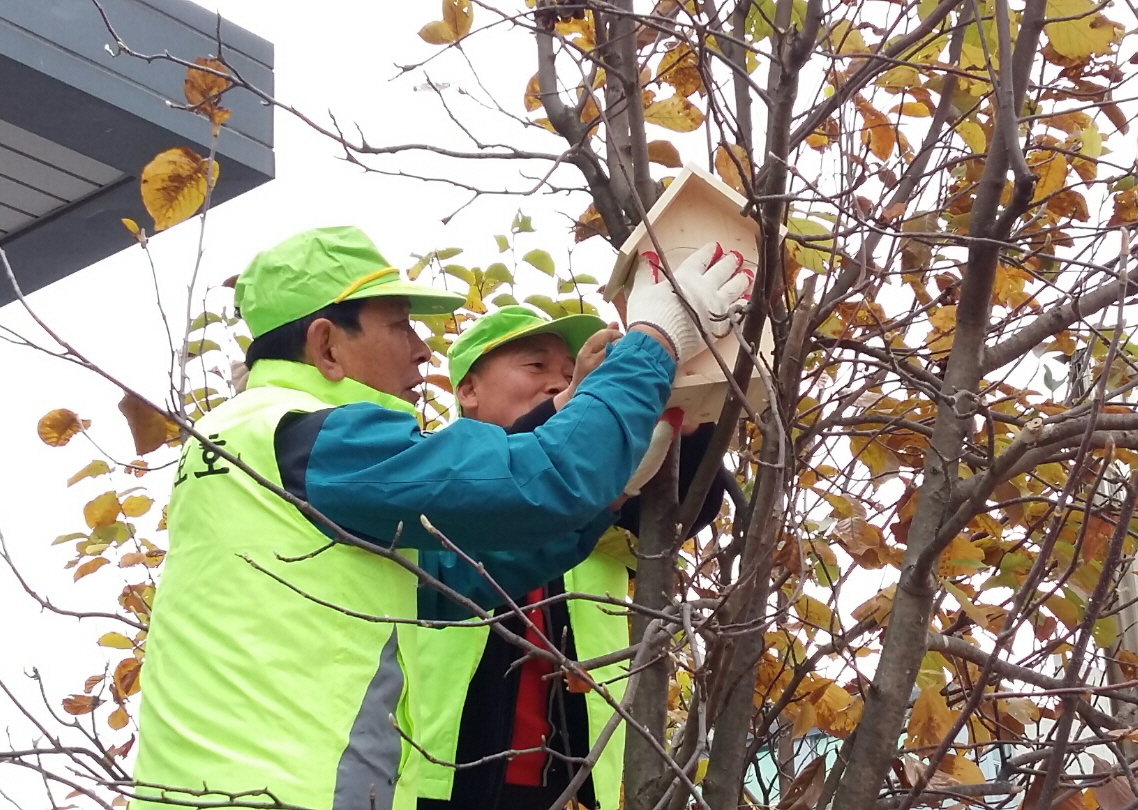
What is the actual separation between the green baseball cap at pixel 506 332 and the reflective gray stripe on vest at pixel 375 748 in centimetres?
91

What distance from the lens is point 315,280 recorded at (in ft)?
7.83

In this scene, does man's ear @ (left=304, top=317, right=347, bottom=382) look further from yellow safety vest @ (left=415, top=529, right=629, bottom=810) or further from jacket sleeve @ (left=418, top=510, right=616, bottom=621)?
yellow safety vest @ (left=415, top=529, right=629, bottom=810)

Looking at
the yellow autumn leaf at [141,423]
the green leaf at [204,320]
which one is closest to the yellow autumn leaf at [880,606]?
the yellow autumn leaf at [141,423]

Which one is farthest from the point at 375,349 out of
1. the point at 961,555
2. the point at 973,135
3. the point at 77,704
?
the point at 77,704

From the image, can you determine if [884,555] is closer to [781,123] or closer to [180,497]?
[781,123]

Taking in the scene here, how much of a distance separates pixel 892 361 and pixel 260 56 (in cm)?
242

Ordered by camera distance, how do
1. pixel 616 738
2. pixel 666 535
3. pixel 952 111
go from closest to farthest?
pixel 666 535, pixel 616 738, pixel 952 111

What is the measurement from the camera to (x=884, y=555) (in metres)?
2.74

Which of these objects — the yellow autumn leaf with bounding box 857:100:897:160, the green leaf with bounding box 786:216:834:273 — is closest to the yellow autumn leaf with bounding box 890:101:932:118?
the yellow autumn leaf with bounding box 857:100:897:160

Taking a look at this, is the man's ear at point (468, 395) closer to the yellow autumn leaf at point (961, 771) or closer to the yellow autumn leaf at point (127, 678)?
the yellow autumn leaf at point (961, 771)

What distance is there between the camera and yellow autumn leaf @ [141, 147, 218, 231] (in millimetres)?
2600

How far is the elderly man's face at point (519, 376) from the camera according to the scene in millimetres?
2768

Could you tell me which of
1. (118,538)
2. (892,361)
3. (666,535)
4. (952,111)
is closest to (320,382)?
(666,535)

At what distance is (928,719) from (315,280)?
137cm
